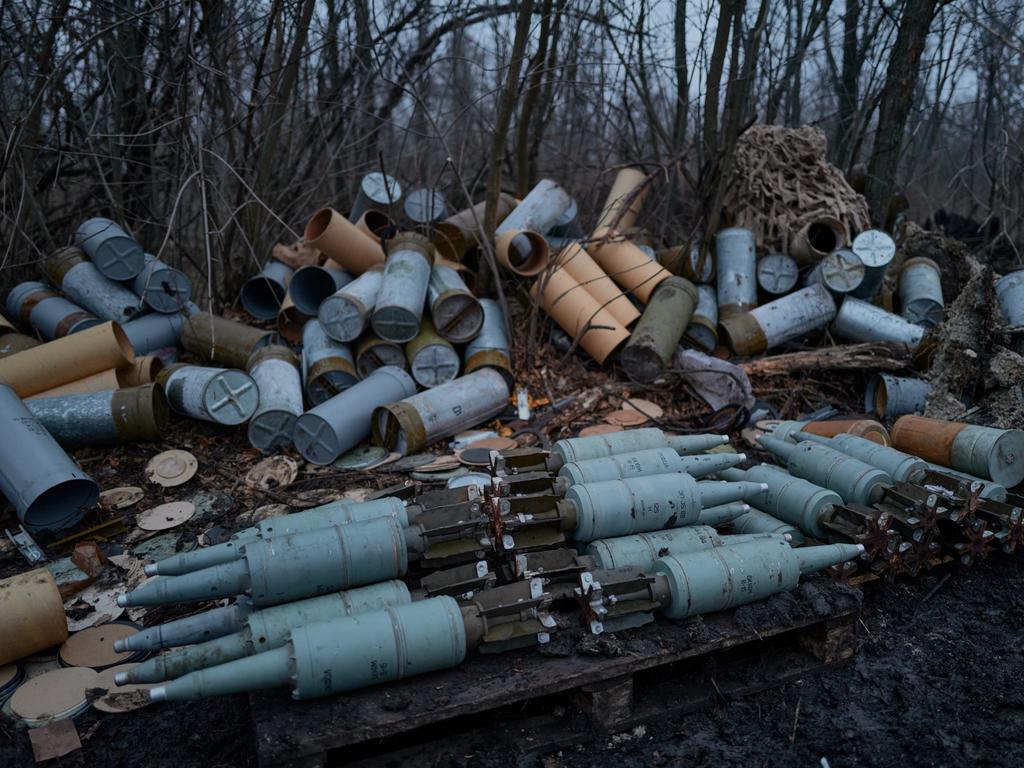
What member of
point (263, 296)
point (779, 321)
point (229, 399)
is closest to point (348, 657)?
point (229, 399)

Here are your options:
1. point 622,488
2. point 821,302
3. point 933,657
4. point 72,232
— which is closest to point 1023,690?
point 933,657

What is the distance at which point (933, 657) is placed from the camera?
Answer: 3029 millimetres

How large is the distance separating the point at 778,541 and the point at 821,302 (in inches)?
151

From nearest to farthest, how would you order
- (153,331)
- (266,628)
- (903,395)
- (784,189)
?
(266,628), (903,395), (153,331), (784,189)

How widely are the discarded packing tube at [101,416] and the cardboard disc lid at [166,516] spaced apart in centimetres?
66

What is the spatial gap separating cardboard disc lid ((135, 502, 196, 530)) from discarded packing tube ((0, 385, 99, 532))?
0.92 ft

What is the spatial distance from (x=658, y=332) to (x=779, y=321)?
3.75 feet

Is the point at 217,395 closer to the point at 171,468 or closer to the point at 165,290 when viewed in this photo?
the point at 171,468

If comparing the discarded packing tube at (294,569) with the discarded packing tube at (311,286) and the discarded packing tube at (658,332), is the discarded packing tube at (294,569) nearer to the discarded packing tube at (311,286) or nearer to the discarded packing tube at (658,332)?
the discarded packing tube at (658,332)

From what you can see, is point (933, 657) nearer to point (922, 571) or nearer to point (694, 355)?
point (922, 571)

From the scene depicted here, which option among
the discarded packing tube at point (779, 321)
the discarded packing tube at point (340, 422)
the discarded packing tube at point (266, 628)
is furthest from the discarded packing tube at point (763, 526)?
the discarded packing tube at point (779, 321)

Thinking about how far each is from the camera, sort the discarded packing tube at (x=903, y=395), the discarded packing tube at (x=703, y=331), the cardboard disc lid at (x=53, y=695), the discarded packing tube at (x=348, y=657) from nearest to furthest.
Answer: the discarded packing tube at (x=348, y=657), the cardboard disc lid at (x=53, y=695), the discarded packing tube at (x=903, y=395), the discarded packing tube at (x=703, y=331)

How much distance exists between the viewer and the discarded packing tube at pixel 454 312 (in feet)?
18.0

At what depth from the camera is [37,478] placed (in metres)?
3.87
